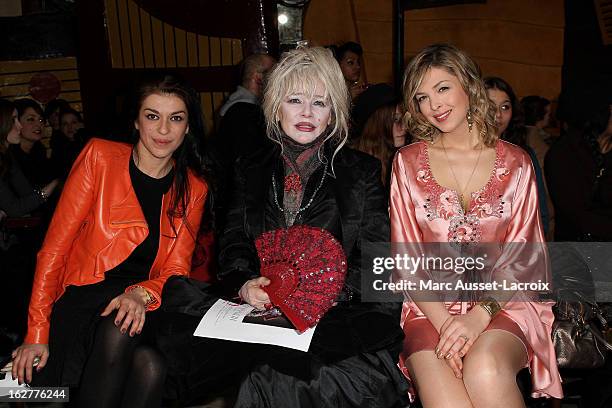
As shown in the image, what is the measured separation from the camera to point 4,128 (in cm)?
406

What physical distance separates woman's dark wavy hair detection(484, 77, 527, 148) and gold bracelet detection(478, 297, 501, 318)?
1.69 m

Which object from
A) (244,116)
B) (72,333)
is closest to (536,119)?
(244,116)

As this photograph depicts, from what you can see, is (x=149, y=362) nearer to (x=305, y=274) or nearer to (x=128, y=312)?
(x=128, y=312)

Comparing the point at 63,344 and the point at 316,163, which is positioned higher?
the point at 316,163

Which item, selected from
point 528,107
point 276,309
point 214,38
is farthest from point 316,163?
point 528,107

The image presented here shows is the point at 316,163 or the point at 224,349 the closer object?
the point at 224,349

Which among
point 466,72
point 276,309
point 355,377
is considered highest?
point 466,72

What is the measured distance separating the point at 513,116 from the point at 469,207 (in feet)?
4.92

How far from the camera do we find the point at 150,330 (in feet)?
8.64

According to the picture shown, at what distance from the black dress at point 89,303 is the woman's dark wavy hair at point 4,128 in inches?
56.4

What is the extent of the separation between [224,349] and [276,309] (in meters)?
0.25

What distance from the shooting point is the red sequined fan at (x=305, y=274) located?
2.41 metres

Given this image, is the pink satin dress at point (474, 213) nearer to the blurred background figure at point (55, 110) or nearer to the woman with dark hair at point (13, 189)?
the woman with dark hair at point (13, 189)

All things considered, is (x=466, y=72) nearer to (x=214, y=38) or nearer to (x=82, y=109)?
(x=214, y=38)
